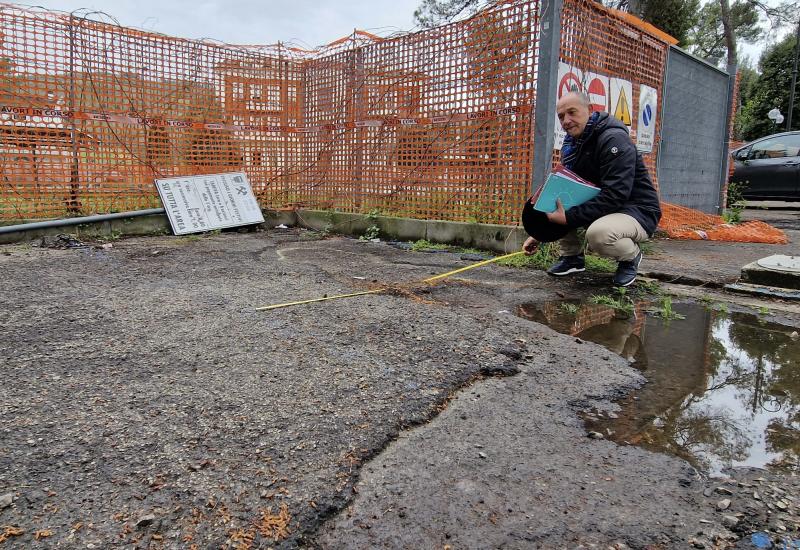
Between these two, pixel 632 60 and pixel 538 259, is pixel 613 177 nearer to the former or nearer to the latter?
pixel 538 259

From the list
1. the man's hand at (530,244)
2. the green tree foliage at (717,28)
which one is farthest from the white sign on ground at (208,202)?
the green tree foliage at (717,28)

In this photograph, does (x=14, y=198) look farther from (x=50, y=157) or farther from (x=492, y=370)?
(x=492, y=370)

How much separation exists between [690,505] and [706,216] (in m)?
8.40

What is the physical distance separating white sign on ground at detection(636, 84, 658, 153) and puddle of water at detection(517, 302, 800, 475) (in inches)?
153

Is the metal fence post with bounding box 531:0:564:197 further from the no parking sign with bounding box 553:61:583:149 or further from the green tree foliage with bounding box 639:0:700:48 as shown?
the green tree foliage with bounding box 639:0:700:48

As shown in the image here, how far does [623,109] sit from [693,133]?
2654mm

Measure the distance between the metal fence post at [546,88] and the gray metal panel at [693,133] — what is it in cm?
313

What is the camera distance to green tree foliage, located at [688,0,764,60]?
87.4 ft

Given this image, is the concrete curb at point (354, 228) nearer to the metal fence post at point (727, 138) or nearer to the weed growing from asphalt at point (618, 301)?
the weed growing from asphalt at point (618, 301)

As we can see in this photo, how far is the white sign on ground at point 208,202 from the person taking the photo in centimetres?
732

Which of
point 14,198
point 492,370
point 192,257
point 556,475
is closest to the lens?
point 556,475

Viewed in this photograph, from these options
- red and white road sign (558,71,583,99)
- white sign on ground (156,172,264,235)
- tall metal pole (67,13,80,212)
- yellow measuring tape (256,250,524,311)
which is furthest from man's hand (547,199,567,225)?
tall metal pole (67,13,80,212)

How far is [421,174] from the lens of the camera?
270 inches

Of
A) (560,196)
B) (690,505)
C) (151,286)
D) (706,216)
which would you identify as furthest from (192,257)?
(706,216)
